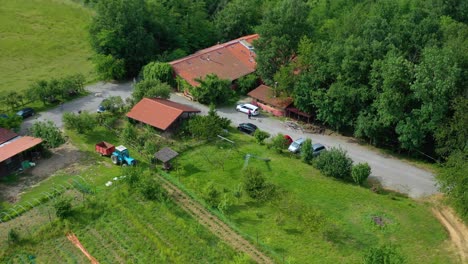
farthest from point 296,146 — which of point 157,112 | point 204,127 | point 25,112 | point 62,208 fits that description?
point 25,112

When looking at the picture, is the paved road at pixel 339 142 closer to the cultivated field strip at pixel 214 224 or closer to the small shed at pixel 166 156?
the small shed at pixel 166 156

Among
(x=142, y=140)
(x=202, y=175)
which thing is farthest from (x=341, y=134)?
(x=142, y=140)

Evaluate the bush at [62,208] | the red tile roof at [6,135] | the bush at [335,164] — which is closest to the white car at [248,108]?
the bush at [335,164]

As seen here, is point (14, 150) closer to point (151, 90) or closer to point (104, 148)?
point (104, 148)

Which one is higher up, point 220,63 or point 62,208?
point 220,63

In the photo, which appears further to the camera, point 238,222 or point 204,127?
point 204,127

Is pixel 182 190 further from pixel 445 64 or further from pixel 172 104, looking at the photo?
pixel 445 64
